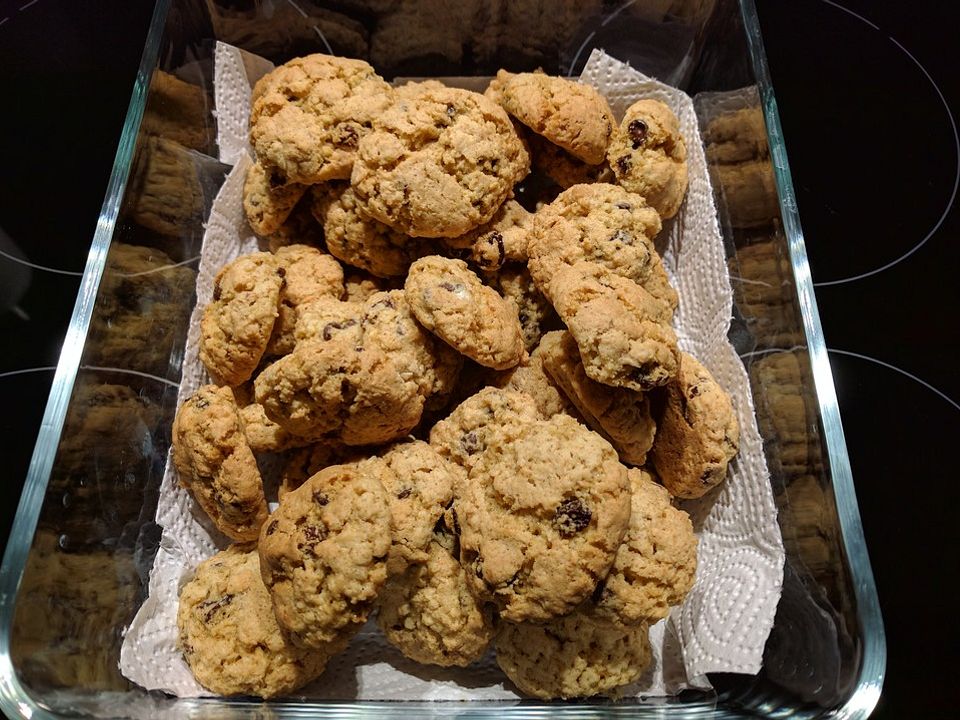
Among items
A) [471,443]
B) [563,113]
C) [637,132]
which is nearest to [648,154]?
[637,132]

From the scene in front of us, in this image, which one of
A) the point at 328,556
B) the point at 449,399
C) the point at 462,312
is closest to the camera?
the point at 328,556

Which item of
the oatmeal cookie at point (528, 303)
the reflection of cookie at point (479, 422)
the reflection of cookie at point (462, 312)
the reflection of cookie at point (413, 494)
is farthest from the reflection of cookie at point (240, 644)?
the oatmeal cookie at point (528, 303)

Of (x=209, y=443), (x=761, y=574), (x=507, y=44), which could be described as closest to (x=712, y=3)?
(x=507, y=44)

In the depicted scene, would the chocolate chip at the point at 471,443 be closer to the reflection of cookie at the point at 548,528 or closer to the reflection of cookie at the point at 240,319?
the reflection of cookie at the point at 548,528

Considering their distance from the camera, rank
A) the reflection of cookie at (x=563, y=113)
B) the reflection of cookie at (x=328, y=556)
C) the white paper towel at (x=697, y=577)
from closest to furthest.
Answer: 1. the reflection of cookie at (x=328, y=556)
2. the white paper towel at (x=697, y=577)
3. the reflection of cookie at (x=563, y=113)

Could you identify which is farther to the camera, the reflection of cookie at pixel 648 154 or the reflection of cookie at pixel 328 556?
the reflection of cookie at pixel 648 154

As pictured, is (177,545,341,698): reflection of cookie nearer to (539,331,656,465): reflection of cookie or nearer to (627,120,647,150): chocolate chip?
(539,331,656,465): reflection of cookie

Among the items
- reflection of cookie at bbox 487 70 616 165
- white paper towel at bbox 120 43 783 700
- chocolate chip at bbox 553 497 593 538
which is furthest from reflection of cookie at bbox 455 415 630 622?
reflection of cookie at bbox 487 70 616 165

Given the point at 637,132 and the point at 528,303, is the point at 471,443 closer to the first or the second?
the point at 528,303
